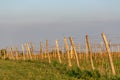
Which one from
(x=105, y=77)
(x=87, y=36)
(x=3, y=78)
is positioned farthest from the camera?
(x=87, y=36)

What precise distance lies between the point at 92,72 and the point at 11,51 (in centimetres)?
3851

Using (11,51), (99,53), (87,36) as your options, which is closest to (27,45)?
(99,53)

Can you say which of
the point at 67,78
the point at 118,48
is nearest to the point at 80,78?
the point at 67,78

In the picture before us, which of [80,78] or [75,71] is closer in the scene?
[80,78]

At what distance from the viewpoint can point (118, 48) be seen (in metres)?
45.8

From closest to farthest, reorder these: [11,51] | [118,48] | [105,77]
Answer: [105,77], [118,48], [11,51]

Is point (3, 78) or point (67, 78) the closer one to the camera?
point (67, 78)

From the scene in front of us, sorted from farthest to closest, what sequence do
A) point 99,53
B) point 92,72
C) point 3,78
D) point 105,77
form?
point 99,53 < point 3,78 < point 92,72 < point 105,77

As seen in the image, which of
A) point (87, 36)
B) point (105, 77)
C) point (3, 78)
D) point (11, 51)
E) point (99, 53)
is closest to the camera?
point (105, 77)

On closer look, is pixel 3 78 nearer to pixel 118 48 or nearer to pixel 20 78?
pixel 20 78

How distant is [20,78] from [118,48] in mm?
28093

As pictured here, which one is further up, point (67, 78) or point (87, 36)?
point (87, 36)

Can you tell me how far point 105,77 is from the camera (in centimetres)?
1677

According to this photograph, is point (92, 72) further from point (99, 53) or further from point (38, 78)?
point (99, 53)
